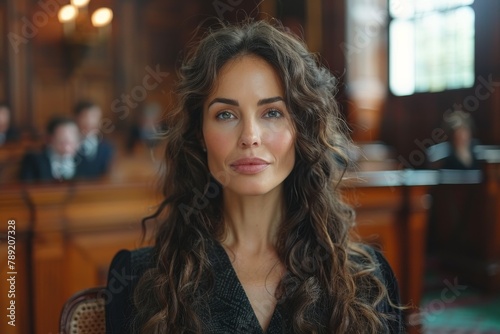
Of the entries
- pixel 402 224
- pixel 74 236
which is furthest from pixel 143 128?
pixel 74 236

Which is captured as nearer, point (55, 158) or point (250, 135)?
point (250, 135)

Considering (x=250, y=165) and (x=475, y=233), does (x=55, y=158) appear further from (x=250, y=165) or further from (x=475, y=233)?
(x=475, y=233)

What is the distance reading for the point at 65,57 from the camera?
7246mm

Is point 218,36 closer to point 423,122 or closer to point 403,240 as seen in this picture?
point 403,240

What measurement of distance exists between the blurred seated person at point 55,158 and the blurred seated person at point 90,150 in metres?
0.18

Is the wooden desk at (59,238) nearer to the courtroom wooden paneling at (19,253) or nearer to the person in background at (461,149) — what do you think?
the courtroom wooden paneling at (19,253)

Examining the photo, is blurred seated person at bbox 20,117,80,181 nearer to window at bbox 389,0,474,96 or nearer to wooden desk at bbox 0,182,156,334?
wooden desk at bbox 0,182,156,334

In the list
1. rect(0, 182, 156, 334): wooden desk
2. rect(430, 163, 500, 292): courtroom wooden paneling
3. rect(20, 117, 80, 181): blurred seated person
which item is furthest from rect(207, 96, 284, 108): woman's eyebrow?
rect(430, 163, 500, 292): courtroom wooden paneling

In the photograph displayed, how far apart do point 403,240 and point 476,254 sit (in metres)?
2.17

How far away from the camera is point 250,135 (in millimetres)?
1344

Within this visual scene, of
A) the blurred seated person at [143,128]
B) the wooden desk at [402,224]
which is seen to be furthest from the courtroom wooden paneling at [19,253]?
the blurred seated person at [143,128]

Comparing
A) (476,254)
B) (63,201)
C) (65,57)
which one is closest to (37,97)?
(65,57)

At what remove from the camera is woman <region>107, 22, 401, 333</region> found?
1.38 meters

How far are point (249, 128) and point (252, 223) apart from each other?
0.30 metres
